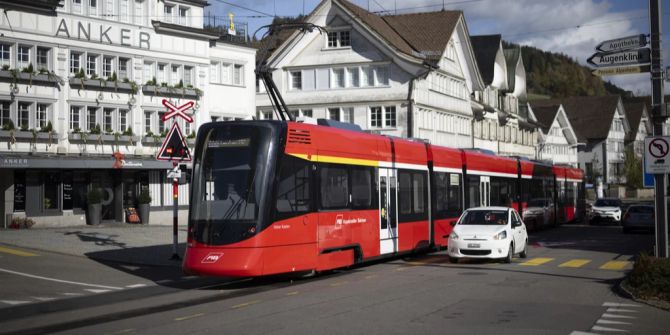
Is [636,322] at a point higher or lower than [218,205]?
lower

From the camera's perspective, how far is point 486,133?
237 ft

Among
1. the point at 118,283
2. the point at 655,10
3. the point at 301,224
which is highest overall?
the point at 655,10

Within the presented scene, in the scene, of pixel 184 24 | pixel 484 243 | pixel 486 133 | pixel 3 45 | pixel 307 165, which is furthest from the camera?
pixel 486 133

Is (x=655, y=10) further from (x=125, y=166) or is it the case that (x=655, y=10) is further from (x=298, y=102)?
(x=298, y=102)

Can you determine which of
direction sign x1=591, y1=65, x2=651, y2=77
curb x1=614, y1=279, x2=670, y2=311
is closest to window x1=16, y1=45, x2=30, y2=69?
direction sign x1=591, y1=65, x2=651, y2=77

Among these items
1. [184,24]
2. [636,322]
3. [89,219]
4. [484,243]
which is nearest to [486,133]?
[184,24]

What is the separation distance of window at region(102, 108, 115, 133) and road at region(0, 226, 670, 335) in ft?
53.2

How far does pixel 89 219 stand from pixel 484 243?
2191 cm

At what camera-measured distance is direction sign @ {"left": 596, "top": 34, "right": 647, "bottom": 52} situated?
1856 centimetres

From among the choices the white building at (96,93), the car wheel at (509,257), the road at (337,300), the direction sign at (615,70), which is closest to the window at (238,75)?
the white building at (96,93)

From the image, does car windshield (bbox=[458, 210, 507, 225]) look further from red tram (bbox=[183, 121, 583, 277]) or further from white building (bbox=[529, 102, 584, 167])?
white building (bbox=[529, 102, 584, 167])

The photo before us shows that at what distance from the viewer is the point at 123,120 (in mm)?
40594

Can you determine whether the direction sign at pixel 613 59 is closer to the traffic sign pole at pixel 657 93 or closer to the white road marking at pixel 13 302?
the traffic sign pole at pixel 657 93

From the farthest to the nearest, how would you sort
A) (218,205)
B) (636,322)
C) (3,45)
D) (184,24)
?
(184,24) < (3,45) < (218,205) < (636,322)
